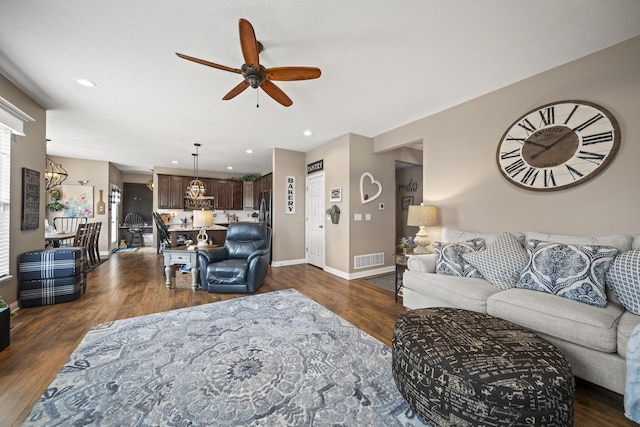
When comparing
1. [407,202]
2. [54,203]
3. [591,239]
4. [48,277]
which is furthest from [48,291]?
[407,202]

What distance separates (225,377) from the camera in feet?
5.64

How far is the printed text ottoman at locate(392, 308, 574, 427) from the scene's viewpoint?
110 centimetres

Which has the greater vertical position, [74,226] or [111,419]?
[74,226]

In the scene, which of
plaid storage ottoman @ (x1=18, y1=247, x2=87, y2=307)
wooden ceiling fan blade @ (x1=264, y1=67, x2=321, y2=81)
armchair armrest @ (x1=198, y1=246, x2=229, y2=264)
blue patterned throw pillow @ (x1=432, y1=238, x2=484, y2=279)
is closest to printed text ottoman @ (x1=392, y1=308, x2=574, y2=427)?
blue patterned throw pillow @ (x1=432, y1=238, x2=484, y2=279)

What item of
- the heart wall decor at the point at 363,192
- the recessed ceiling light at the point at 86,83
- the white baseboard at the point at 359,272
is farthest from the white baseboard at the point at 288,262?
the recessed ceiling light at the point at 86,83

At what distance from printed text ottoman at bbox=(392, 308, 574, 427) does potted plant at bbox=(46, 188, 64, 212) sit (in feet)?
27.6

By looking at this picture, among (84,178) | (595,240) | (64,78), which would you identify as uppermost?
(64,78)

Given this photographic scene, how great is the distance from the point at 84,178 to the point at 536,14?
9.11 meters

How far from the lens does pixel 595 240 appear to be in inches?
81.4

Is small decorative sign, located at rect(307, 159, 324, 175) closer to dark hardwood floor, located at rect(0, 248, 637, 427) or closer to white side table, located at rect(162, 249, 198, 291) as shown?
dark hardwood floor, located at rect(0, 248, 637, 427)

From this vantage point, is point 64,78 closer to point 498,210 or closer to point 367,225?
point 367,225

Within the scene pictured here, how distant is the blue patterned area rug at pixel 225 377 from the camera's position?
4.58 ft

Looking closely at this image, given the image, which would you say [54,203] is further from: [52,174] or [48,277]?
[48,277]

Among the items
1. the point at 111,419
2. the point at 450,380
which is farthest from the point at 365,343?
the point at 111,419
